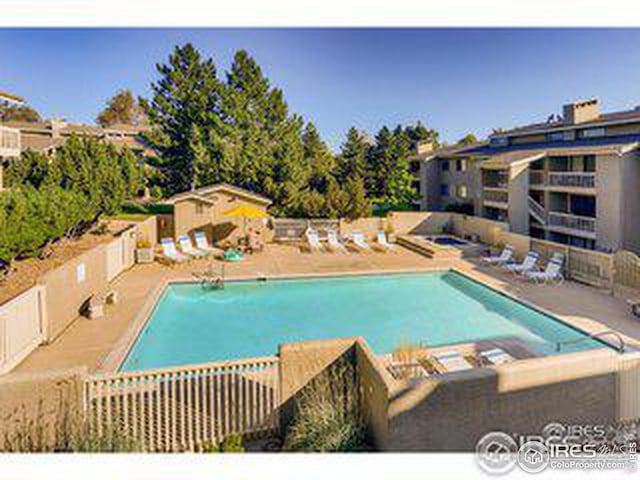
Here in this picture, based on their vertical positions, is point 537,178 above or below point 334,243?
above

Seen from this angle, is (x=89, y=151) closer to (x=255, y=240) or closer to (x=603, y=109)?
(x=255, y=240)

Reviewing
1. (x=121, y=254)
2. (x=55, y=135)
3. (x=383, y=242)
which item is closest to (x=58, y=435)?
Result: (x=121, y=254)

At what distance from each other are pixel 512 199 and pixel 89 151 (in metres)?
21.5

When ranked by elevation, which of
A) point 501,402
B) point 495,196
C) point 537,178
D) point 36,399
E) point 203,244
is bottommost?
point 501,402

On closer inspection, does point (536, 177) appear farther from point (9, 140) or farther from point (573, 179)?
point (9, 140)

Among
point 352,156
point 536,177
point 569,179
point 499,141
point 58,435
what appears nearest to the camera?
point 58,435

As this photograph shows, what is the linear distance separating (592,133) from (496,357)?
19.0 meters

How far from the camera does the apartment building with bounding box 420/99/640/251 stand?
19.2m

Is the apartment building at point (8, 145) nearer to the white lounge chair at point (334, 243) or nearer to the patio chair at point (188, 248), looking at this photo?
the patio chair at point (188, 248)

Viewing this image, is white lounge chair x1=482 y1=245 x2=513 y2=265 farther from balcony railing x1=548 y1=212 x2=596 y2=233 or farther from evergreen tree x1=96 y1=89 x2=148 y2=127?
evergreen tree x1=96 y1=89 x2=148 y2=127

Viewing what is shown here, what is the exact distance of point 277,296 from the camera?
16.3 m

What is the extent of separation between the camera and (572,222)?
21.9 metres

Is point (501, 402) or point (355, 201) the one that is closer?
point (501, 402)

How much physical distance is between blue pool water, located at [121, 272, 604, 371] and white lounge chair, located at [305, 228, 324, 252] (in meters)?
5.17
